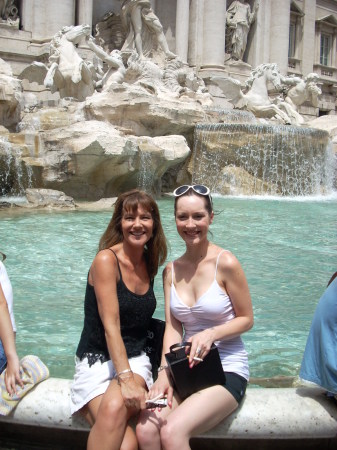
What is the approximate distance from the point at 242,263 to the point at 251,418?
3422mm

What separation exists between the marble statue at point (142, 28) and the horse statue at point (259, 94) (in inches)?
105

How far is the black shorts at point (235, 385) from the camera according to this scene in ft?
6.32

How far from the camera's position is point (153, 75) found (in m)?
16.3

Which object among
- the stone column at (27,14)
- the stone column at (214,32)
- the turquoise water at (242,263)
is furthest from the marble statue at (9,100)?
the stone column at (214,32)

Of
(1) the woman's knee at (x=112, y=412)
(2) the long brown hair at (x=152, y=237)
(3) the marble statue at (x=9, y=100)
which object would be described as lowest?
(1) the woman's knee at (x=112, y=412)

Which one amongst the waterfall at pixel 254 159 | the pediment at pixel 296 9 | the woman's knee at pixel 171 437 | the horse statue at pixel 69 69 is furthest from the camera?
the pediment at pixel 296 9

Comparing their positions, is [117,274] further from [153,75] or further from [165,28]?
[165,28]

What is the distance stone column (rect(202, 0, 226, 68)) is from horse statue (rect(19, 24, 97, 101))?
27.0 feet

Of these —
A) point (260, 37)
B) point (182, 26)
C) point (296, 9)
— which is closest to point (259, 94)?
point (182, 26)

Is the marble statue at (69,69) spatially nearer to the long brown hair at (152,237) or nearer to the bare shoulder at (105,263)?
the long brown hair at (152,237)

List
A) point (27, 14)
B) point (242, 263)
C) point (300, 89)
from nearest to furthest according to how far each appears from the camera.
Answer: point (242, 263) < point (27, 14) < point (300, 89)

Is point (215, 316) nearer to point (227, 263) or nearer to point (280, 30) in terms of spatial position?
point (227, 263)

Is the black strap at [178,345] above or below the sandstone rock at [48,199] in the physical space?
below

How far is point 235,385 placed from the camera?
1951 millimetres
